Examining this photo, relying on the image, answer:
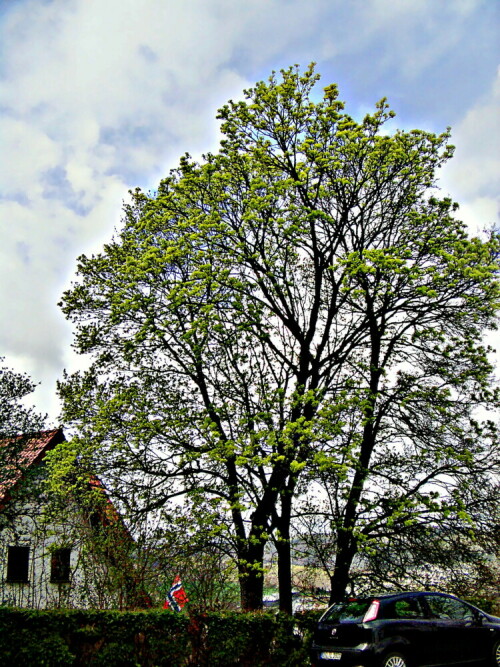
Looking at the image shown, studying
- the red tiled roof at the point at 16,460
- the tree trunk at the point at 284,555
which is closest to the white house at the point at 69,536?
the red tiled roof at the point at 16,460

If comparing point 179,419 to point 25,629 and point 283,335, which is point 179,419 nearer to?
point 283,335

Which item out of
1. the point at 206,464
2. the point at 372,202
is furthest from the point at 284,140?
the point at 206,464

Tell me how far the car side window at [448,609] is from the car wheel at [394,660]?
120 centimetres

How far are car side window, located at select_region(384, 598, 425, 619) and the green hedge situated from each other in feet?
6.43

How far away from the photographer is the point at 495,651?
11.5 m

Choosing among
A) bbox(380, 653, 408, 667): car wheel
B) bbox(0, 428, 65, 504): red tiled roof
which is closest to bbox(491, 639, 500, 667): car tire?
bbox(380, 653, 408, 667): car wheel

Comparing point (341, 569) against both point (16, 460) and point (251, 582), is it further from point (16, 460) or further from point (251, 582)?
point (16, 460)

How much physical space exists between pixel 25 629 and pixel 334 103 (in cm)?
1408

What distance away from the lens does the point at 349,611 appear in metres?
10.8

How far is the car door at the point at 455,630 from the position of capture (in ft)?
35.9

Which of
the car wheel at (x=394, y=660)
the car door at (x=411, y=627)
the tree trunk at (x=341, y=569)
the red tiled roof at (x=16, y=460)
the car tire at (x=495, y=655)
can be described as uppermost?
the red tiled roof at (x=16, y=460)

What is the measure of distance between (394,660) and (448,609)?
1899mm

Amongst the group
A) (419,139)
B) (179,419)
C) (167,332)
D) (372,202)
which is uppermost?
(419,139)

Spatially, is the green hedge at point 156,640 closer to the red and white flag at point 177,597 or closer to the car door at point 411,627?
the car door at point 411,627
